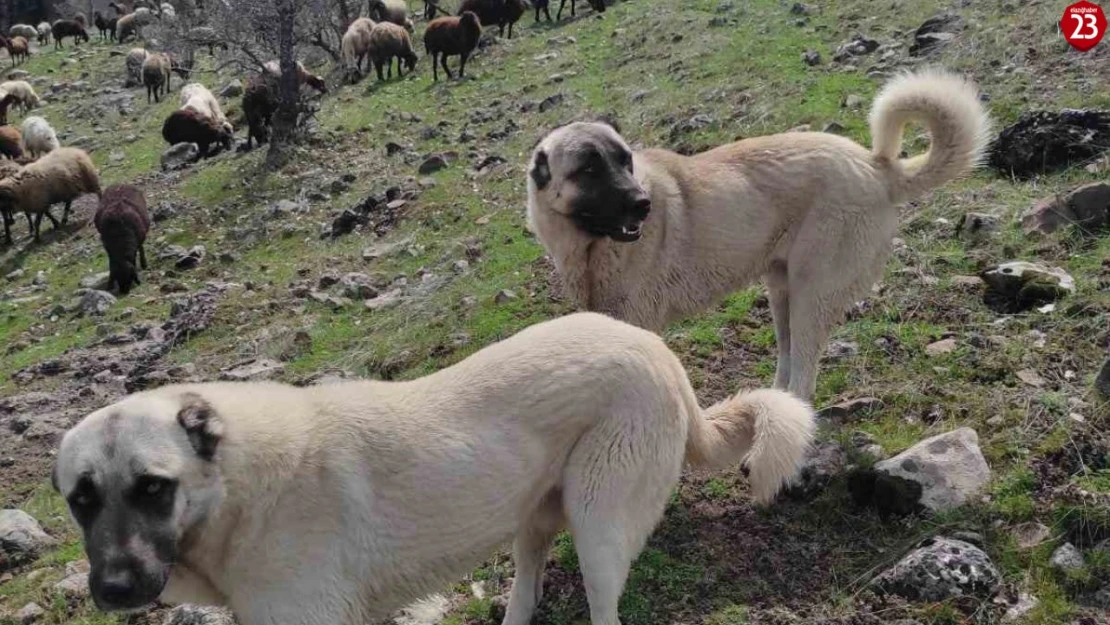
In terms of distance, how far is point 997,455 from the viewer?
16.1 ft

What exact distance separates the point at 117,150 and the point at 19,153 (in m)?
2.56

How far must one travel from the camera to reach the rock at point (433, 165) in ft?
44.6

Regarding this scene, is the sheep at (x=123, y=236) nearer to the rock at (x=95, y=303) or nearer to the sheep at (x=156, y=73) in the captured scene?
the rock at (x=95, y=303)

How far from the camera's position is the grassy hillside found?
4633 millimetres

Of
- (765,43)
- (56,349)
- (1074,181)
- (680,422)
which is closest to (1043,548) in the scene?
(680,422)

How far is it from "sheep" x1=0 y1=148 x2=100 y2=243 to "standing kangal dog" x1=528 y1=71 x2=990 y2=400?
13.2 metres

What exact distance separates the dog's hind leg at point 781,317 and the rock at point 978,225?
2.14 m

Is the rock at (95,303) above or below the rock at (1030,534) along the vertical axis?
below

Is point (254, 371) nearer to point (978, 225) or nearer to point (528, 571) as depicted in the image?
point (528, 571)

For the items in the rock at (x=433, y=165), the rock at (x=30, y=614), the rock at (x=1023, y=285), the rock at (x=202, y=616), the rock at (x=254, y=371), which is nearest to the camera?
the rock at (x=202, y=616)

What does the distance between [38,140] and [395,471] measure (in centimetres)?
2276

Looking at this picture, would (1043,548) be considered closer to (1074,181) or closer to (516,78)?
(1074,181)

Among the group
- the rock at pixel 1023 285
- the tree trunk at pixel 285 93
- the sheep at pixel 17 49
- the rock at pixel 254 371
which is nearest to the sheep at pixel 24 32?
the sheep at pixel 17 49

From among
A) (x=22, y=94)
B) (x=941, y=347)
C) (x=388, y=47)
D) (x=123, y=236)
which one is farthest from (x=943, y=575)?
(x=22, y=94)
